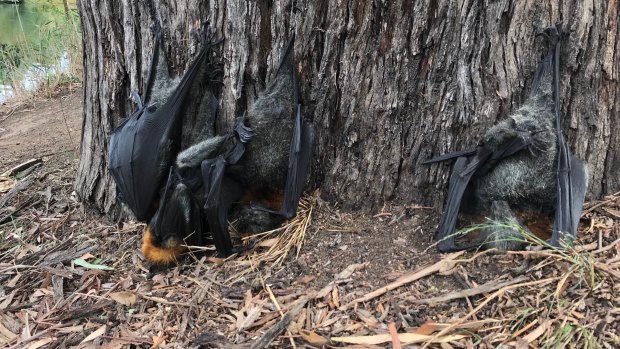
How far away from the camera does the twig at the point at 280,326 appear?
7.67 ft

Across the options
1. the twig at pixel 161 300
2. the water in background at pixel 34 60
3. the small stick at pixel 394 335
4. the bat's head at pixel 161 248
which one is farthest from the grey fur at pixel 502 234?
the water in background at pixel 34 60

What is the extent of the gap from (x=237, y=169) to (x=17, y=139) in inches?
188

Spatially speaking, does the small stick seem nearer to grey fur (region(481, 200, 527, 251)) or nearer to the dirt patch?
grey fur (region(481, 200, 527, 251))

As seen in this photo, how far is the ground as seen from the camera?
225 cm

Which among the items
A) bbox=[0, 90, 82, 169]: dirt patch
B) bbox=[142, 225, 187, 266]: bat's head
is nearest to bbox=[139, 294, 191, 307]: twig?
bbox=[142, 225, 187, 266]: bat's head

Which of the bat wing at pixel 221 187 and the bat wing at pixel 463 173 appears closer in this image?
the bat wing at pixel 463 173

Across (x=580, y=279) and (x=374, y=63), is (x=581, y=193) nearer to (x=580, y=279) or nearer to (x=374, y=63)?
(x=580, y=279)

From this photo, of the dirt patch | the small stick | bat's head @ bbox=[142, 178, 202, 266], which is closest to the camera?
the small stick

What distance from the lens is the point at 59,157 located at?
206 inches

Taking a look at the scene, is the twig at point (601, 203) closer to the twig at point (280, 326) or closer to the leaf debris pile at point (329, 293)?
the leaf debris pile at point (329, 293)

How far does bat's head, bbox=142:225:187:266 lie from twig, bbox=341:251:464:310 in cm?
135

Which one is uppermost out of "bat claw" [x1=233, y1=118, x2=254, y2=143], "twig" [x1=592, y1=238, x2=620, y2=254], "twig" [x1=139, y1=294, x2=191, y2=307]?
"bat claw" [x1=233, y1=118, x2=254, y2=143]

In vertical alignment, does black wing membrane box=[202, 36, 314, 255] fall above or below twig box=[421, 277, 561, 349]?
above

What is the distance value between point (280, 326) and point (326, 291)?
0.32 metres
